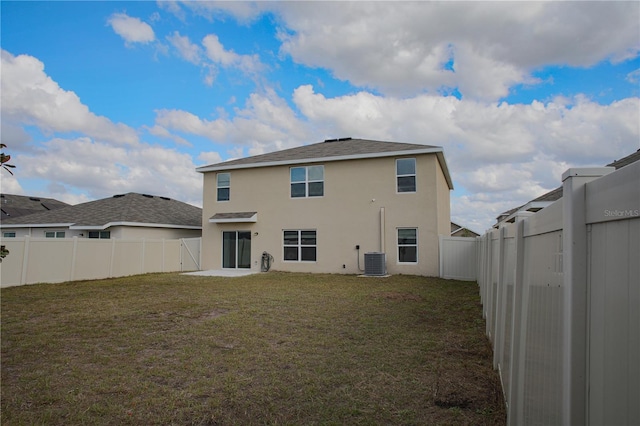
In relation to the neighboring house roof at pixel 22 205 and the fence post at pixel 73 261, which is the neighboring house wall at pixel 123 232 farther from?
the neighboring house roof at pixel 22 205

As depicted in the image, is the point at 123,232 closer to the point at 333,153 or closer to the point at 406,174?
the point at 333,153

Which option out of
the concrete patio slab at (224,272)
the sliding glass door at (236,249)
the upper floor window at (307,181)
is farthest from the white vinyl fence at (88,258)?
the upper floor window at (307,181)

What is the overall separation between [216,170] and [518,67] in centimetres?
1489

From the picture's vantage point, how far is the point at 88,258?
15.9 meters

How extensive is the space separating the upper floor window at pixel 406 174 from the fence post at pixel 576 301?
1576 centimetres

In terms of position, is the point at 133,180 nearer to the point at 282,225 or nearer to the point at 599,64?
the point at 282,225

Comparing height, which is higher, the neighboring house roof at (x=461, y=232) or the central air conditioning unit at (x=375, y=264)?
the neighboring house roof at (x=461, y=232)

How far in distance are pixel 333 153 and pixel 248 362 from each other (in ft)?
46.5

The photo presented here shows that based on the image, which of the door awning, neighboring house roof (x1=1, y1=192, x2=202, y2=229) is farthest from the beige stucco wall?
neighboring house roof (x1=1, y1=192, x2=202, y2=229)

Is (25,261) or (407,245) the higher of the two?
(407,245)

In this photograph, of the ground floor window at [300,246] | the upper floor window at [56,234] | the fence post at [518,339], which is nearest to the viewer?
the fence post at [518,339]

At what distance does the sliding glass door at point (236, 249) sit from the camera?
64.6 feet

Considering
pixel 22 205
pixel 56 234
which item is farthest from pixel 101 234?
pixel 22 205

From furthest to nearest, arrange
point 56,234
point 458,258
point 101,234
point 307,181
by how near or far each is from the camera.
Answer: point 56,234
point 101,234
point 307,181
point 458,258
